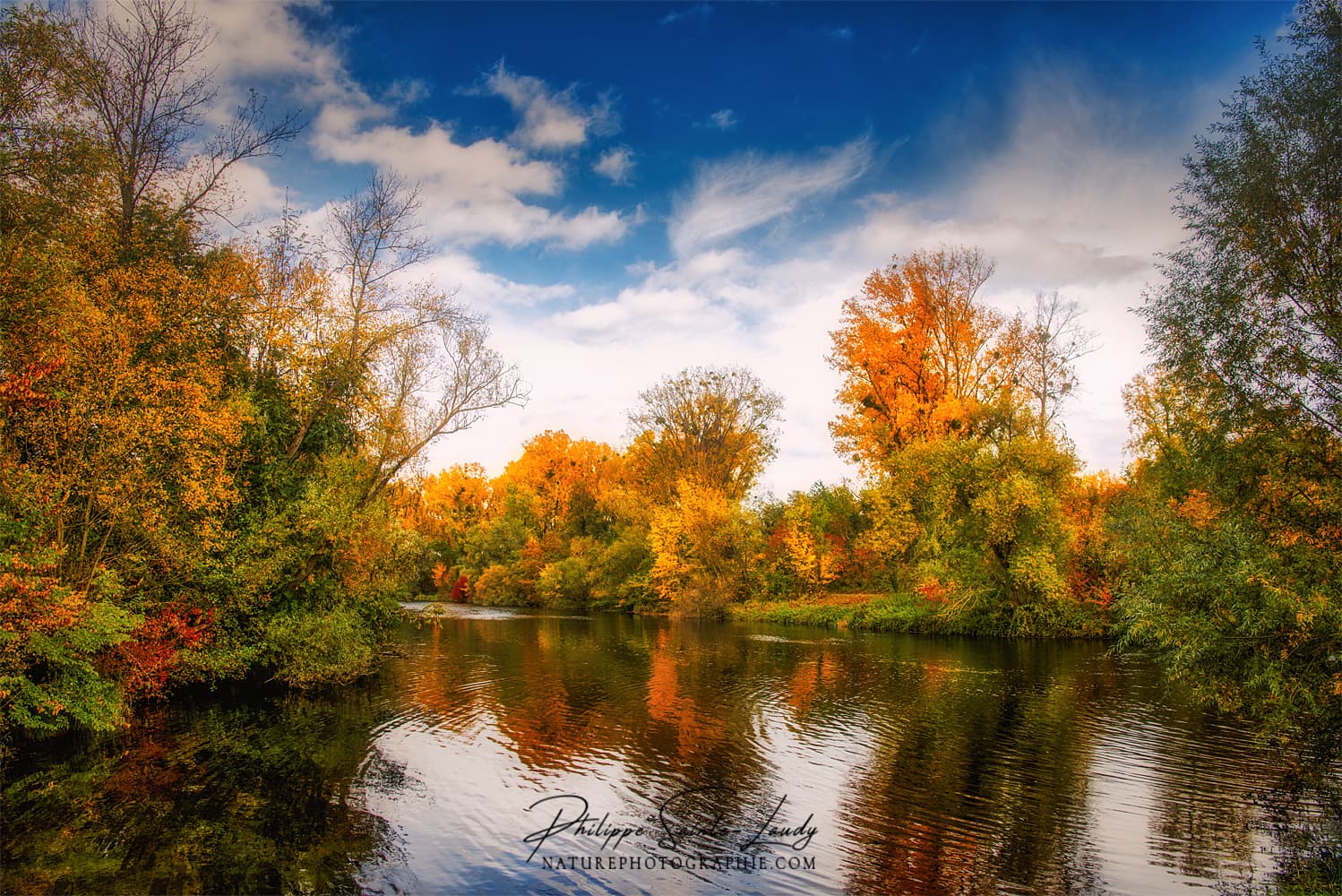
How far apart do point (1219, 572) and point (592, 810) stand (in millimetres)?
10497

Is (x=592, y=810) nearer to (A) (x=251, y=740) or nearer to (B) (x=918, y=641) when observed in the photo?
(A) (x=251, y=740)

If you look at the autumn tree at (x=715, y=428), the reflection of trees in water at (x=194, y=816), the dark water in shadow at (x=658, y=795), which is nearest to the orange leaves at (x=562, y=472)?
the autumn tree at (x=715, y=428)

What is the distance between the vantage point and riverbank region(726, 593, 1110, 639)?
32.0 metres

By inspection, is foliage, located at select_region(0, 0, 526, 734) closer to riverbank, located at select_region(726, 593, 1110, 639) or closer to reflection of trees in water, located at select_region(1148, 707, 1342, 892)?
reflection of trees in water, located at select_region(1148, 707, 1342, 892)

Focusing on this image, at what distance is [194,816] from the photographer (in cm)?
1010

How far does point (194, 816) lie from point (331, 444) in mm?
14133

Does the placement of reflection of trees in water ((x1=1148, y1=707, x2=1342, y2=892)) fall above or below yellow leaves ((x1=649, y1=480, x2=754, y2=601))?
below

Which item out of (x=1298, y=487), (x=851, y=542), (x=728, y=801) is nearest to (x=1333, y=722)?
(x=1298, y=487)

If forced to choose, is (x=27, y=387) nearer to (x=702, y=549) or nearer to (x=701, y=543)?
(x=701, y=543)

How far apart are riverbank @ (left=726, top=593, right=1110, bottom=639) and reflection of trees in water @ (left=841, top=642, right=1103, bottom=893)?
12535mm

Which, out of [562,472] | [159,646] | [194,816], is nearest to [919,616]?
[159,646]

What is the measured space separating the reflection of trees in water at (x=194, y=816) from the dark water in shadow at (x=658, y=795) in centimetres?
5

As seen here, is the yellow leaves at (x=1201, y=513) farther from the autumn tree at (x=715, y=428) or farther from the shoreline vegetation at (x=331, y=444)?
the autumn tree at (x=715, y=428)

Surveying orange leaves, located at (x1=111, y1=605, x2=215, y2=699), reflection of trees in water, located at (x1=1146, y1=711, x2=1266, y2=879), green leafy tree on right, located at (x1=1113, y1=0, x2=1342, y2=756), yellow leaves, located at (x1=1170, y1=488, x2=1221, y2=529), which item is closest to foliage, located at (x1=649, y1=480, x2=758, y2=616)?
yellow leaves, located at (x1=1170, y1=488, x2=1221, y2=529)
